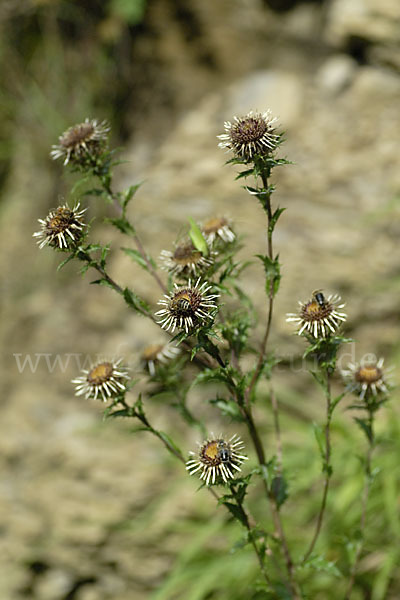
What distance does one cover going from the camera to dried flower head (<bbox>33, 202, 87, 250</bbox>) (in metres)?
0.90

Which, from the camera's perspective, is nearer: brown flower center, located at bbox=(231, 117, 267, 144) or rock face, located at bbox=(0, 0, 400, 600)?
brown flower center, located at bbox=(231, 117, 267, 144)

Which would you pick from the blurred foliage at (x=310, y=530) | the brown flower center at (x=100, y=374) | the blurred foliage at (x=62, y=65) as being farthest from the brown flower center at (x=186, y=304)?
the blurred foliage at (x=62, y=65)

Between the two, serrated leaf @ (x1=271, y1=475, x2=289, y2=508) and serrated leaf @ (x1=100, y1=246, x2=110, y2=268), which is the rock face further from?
serrated leaf @ (x1=100, y1=246, x2=110, y2=268)

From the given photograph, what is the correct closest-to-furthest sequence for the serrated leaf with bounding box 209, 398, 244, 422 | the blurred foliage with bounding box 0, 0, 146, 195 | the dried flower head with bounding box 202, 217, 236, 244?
1. the serrated leaf with bounding box 209, 398, 244, 422
2. the dried flower head with bounding box 202, 217, 236, 244
3. the blurred foliage with bounding box 0, 0, 146, 195

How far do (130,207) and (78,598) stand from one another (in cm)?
174

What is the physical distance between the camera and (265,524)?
2139 mm

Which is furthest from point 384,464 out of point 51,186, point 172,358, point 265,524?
point 51,186

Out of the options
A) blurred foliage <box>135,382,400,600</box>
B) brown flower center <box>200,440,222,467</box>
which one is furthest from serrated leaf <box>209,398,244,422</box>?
blurred foliage <box>135,382,400,600</box>

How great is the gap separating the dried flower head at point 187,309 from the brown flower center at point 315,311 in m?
0.19

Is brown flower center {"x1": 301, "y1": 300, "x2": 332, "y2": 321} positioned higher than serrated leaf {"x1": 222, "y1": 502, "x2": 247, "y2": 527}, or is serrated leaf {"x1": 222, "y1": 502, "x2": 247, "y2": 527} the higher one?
brown flower center {"x1": 301, "y1": 300, "x2": 332, "y2": 321}

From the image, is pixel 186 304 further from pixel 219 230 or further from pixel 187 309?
pixel 219 230

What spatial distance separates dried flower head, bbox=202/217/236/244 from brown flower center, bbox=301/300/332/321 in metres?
0.31

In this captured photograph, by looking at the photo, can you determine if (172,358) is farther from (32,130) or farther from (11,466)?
(32,130)

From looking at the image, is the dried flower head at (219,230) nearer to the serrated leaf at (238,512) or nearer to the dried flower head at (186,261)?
the dried flower head at (186,261)
